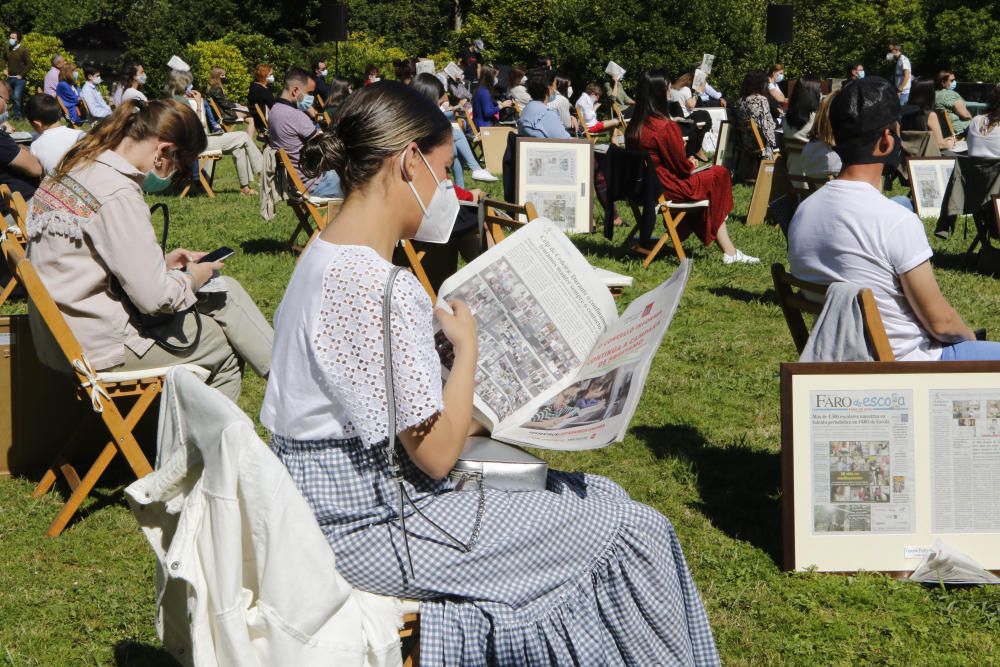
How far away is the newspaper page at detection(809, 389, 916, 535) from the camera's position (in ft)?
11.6

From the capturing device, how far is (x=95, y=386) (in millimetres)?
3793

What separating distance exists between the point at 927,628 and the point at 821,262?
1.28 m

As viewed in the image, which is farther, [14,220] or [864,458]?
[14,220]

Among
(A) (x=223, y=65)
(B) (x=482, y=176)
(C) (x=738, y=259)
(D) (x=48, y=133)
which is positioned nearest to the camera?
(D) (x=48, y=133)

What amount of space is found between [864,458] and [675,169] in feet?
18.7

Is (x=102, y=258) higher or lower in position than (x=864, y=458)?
higher

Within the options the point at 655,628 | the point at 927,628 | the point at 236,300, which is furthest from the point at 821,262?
the point at 236,300

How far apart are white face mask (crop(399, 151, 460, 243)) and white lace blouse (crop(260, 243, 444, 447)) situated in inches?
8.7

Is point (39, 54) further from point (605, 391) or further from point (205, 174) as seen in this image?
point (605, 391)

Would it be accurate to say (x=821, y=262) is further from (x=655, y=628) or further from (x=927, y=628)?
(x=655, y=628)

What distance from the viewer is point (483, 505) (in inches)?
90.3

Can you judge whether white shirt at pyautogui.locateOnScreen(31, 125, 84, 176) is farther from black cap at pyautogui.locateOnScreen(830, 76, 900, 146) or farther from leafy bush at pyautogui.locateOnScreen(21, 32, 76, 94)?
leafy bush at pyautogui.locateOnScreen(21, 32, 76, 94)

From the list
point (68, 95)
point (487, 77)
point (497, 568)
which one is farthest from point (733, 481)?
point (68, 95)

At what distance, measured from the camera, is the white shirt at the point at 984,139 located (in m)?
9.27
